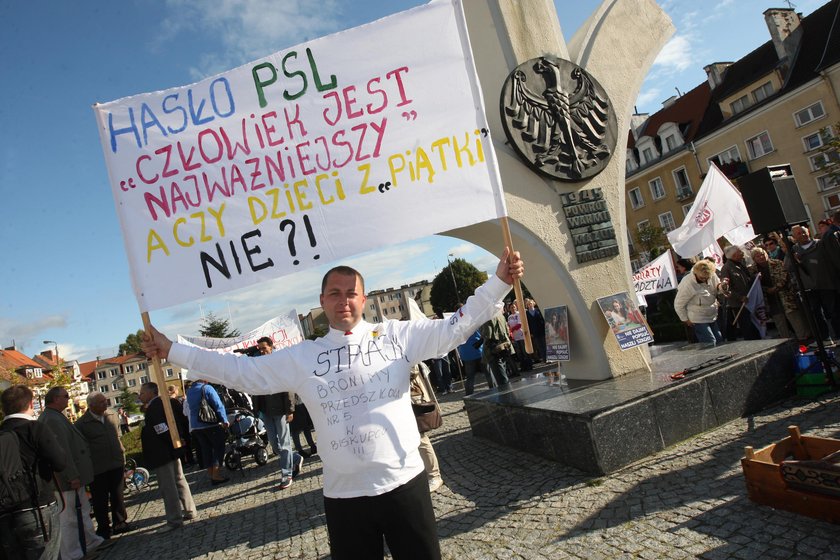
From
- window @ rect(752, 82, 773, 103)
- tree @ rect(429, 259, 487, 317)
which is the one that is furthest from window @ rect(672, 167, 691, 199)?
tree @ rect(429, 259, 487, 317)

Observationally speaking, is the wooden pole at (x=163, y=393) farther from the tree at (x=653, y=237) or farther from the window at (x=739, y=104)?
the window at (x=739, y=104)

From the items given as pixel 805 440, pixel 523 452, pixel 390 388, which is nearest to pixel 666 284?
pixel 523 452

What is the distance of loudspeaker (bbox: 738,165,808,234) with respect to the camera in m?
6.20

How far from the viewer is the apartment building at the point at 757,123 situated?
31422 millimetres

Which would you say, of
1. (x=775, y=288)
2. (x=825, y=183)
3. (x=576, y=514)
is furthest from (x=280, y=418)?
(x=825, y=183)

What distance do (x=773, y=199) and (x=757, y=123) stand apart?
3481 cm

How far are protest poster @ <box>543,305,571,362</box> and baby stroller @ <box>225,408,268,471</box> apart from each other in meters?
6.17

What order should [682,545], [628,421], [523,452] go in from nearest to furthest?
[682,545] < [628,421] < [523,452]

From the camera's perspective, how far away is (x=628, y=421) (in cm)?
536

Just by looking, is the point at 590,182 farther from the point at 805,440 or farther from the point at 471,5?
the point at 805,440

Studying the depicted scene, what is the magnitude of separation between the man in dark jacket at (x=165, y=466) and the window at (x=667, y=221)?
41818 mm

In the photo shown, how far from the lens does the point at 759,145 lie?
3497cm

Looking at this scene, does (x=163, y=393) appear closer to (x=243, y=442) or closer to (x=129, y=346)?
(x=243, y=442)

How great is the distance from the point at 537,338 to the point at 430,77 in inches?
518
